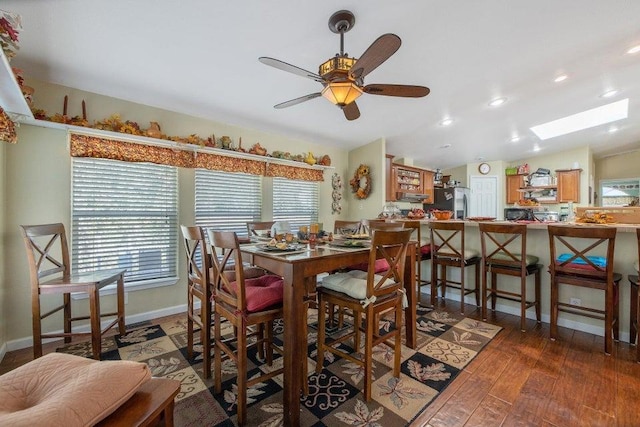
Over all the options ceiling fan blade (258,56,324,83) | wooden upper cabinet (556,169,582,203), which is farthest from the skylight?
ceiling fan blade (258,56,324,83)

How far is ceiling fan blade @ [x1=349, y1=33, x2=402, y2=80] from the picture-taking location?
162 centimetres

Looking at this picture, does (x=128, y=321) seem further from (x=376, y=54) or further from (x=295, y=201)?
(x=376, y=54)

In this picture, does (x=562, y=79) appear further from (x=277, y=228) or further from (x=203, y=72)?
(x=203, y=72)

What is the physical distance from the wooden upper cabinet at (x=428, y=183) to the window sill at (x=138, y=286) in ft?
16.8

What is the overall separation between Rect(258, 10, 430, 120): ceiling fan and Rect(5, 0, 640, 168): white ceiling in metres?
0.10

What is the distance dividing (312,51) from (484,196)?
21.9 feet

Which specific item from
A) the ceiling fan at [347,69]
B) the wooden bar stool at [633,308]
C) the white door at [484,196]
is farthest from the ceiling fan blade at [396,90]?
the white door at [484,196]

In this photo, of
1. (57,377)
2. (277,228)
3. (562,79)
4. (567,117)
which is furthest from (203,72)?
(567,117)

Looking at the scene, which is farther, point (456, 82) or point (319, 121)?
point (319, 121)

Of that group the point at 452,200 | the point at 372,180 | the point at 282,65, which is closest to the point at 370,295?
the point at 282,65

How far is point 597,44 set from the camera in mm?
2684

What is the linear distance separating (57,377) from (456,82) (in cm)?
397

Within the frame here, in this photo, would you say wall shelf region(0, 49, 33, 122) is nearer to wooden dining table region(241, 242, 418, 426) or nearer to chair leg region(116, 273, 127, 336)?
chair leg region(116, 273, 127, 336)

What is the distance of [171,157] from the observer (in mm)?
3145
